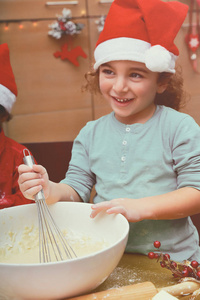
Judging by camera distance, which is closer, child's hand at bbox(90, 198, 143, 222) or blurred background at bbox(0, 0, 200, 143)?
child's hand at bbox(90, 198, 143, 222)

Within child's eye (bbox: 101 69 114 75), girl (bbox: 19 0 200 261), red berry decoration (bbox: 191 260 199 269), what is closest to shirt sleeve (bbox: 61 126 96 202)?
girl (bbox: 19 0 200 261)

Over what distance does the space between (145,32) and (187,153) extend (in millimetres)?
177

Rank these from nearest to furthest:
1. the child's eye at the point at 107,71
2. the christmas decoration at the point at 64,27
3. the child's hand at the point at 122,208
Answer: the child's hand at the point at 122,208
the child's eye at the point at 107,71
the christmas decoration at the point at 64,27

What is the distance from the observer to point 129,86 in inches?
20.6

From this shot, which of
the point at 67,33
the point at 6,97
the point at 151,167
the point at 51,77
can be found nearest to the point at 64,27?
the point at 67,33

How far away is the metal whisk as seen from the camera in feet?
1.44

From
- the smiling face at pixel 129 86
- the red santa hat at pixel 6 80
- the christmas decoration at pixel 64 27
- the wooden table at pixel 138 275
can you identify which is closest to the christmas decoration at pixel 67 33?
the christmas decoration at pixel 64 27

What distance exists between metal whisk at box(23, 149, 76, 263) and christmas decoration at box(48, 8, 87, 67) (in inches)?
14.2

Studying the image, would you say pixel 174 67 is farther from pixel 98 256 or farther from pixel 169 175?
pixel 98 256

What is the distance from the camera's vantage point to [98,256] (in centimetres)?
33

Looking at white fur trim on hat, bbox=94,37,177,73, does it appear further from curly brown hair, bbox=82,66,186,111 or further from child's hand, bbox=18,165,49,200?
child's hand, bbox=18,165,49,200

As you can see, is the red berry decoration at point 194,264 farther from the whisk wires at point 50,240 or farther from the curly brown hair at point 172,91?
the curly brown hair at point 172,91

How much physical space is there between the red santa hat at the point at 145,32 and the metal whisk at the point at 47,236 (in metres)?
0.20

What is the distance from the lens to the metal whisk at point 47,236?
44 cm
